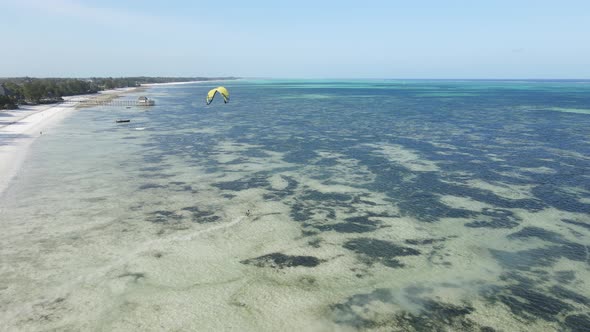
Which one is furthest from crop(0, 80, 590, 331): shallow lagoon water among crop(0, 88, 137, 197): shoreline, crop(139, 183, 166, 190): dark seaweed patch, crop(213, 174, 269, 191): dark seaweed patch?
crop(0, 88, 137, 197): shoreline

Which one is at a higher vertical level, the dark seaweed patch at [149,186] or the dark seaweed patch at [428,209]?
the dark seaweed patch at [149,186]

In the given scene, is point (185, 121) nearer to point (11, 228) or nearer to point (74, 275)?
point (11, 228)

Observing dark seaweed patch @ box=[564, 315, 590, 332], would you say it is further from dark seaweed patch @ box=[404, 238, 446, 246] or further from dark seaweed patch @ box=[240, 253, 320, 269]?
dark seaweed patch @ box=[240, 253, 320, 269]

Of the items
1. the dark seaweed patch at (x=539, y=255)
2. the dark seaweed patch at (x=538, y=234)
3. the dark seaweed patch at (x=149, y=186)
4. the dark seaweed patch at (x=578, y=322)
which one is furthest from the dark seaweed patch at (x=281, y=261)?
the dark seaweed patch at (x=149, y=186)

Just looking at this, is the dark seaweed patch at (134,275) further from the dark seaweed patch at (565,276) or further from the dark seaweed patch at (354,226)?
the dark seaweed patch at (565,276)

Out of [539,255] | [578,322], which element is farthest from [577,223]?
[578,322]

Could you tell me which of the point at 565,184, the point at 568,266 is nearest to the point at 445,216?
the point at 568,266
